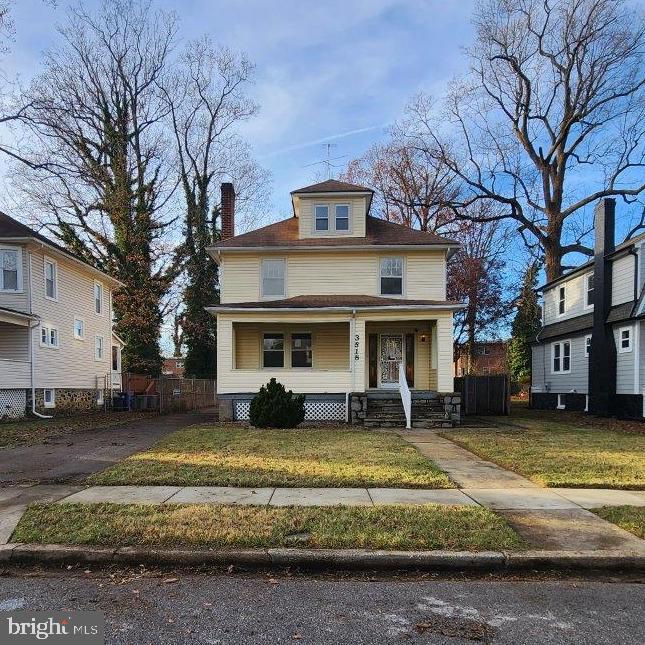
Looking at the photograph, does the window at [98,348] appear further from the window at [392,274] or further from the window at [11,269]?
the window at [392,274]

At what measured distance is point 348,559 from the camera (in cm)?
434

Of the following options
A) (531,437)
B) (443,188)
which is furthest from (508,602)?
(443,188)

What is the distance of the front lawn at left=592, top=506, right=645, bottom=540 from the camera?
16.8 ft

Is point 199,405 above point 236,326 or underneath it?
underneath

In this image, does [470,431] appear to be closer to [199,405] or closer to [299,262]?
[299,262]

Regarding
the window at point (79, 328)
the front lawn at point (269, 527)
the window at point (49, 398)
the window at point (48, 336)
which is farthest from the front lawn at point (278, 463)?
the window at point (79, 328)

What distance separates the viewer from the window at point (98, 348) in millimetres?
24453

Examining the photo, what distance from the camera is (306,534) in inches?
188

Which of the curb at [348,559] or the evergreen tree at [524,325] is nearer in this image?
the curb at [348,559]

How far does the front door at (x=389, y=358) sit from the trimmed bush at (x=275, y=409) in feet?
17.4

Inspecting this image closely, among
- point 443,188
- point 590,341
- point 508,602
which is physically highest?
point 443,188

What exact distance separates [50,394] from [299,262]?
11.3 meters

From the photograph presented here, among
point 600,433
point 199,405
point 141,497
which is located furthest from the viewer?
point 199,405

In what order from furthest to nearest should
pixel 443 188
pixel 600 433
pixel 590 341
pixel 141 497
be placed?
1. pixel 443 188
2. pixel 590 341
3. pixel 600 433
4. pixel 141 497
